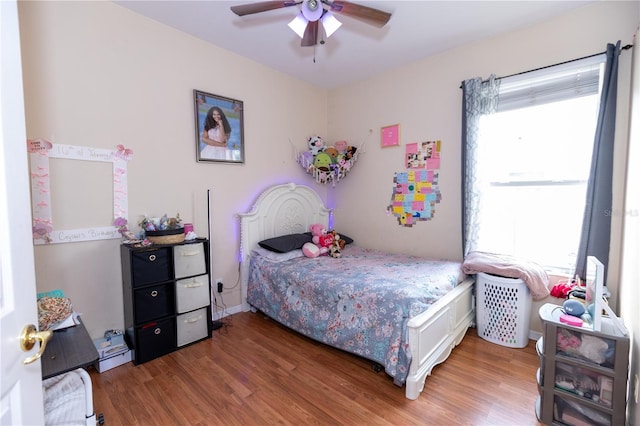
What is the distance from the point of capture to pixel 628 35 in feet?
6.95

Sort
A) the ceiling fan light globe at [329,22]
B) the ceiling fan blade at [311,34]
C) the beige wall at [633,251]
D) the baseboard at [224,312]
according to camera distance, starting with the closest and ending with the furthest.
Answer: the beige wall at [633,251] < the ceiling fan light globe at [329,22] < the ceiling fan blade at [311,34] < the baseboard at [224,312]

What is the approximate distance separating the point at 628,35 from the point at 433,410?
9.64 ft

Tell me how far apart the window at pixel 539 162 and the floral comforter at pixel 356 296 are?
0.65 metres

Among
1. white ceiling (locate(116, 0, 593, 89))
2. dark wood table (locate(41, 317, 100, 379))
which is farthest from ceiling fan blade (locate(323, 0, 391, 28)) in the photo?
dark wood table (locate(41, 317, 100, 379))

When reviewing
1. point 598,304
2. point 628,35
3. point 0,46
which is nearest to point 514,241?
point 598,304

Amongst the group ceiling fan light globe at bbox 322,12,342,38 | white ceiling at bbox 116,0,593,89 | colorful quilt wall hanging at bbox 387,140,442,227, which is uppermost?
white ceiling at bbox 116,0,593,89

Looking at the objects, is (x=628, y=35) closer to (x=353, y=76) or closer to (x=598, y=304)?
(x=598, y=304)

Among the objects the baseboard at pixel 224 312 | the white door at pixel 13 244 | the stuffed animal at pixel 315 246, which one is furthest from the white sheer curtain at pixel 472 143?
the white door at pixel 13 244

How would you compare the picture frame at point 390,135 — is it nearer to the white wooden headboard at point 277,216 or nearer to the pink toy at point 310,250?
the white wooden headboard at point 277,216

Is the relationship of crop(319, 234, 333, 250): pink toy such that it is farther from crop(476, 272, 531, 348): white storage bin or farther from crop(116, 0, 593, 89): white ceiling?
crop(116, 0, 593, 89): white ceiling

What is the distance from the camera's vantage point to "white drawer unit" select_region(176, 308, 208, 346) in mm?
2420

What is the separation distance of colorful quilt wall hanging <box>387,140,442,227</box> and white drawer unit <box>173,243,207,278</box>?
84.5 inches

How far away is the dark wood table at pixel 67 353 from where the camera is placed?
109 cm

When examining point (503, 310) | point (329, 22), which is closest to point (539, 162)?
point (503, 310)
